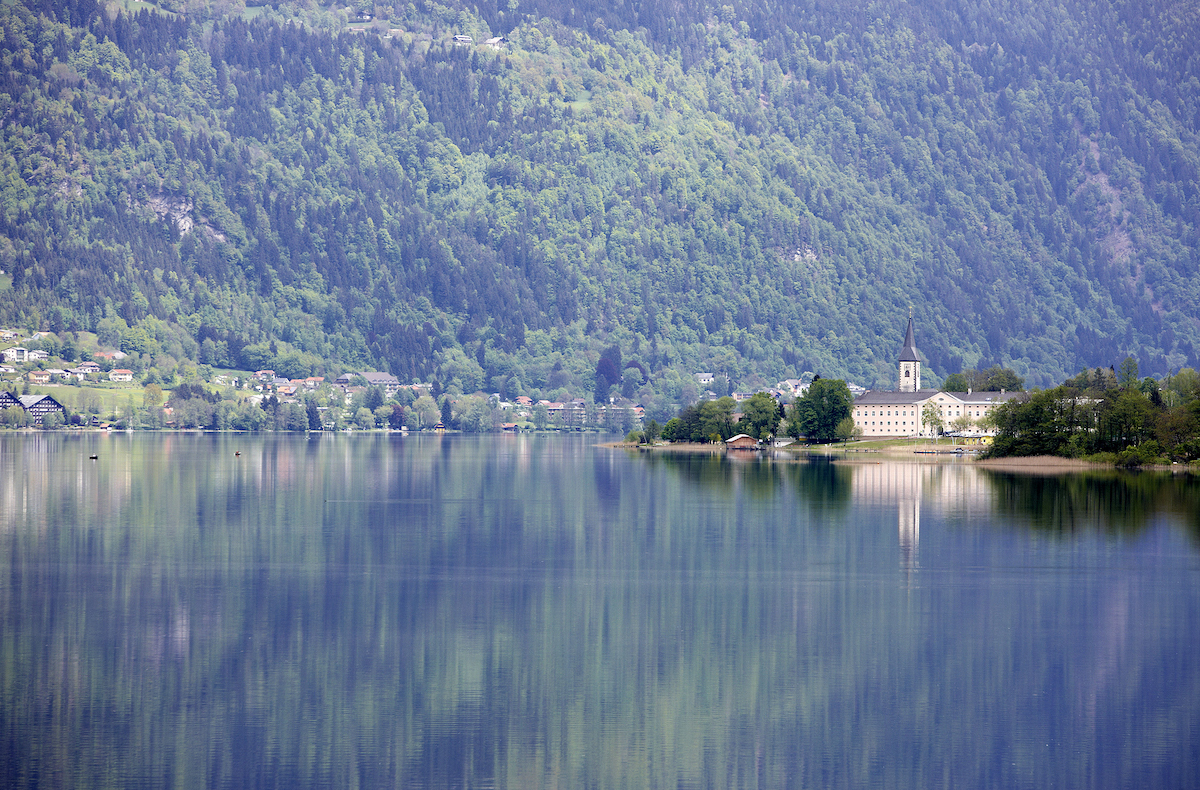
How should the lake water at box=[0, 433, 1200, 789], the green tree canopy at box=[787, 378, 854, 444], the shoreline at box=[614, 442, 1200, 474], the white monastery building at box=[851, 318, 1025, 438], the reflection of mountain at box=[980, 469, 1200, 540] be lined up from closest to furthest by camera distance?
the lake water at box=[0, 433, 1200, 789] < the reflection of mountain at box=[980, 469, 1200, 540] < the shoreline at box=[614, 442, 1200, 474] < the green tree canopy at box=[787, 378, 854, 444] < the white monastery building at box=[851, 318, 1025, 438]

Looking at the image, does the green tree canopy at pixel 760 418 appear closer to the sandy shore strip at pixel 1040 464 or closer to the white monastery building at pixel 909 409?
the white monastery building at pixel 909 409

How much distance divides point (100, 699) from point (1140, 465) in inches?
3610

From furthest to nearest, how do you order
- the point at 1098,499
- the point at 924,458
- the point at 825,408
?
the point at 825,408, the point at 924,458, the point at 1098,499

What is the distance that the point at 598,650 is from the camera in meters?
32.6

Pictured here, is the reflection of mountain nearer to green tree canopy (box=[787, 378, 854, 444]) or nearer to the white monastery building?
green tree canopy (box=[787, 378, 854, 444])

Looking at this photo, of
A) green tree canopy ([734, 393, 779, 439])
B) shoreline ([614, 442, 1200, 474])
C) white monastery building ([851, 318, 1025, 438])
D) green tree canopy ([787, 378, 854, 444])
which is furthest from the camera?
white monastery building ([851, 318, 1025, 438])

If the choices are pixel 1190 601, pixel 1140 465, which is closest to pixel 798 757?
pixel 1190 601

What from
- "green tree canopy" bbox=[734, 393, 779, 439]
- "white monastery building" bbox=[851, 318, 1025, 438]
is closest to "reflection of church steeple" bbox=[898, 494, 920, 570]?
"green tree canopy" bbox=[734, 393, 779, 439]

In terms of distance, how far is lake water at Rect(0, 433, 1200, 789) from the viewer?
81.0 ft

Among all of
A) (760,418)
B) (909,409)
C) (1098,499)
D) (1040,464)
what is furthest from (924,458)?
(1098,499)

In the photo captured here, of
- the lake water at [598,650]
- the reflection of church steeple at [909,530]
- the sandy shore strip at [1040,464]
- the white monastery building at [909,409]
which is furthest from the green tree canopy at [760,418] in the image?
the lake water at [598,650]

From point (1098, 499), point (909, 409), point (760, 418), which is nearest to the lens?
point (1098, 499)

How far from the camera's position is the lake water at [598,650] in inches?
972

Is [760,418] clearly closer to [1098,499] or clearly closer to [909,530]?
[1098,499]
